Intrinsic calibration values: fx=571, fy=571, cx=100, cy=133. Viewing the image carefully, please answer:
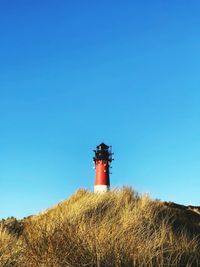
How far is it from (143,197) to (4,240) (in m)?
9.33

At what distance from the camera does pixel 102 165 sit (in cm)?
3616

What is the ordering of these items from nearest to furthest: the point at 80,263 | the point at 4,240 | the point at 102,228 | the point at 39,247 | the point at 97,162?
the point at 80,263, the point at 39,247, the point at 102,228, the point at 4,240, the point at 97,162

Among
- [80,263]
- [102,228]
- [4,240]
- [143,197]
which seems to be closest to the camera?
[80,263]

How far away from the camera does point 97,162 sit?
36.8 m

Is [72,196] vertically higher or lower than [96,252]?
higher

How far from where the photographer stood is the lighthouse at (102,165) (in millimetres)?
34969

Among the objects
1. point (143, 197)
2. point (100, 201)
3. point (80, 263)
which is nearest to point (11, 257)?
point (80, 263)

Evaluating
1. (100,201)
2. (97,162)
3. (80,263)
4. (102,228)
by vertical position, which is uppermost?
(97,162)

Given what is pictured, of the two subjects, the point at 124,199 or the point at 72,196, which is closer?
the point at 124,199

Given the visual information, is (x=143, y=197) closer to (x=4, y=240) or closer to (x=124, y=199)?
(x=124, y=199)

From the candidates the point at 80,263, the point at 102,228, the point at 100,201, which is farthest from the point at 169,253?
the point at 100,201

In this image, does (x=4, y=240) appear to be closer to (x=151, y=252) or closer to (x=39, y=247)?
(x=39, y=247)

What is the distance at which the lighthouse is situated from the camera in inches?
1377

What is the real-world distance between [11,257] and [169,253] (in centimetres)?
225
